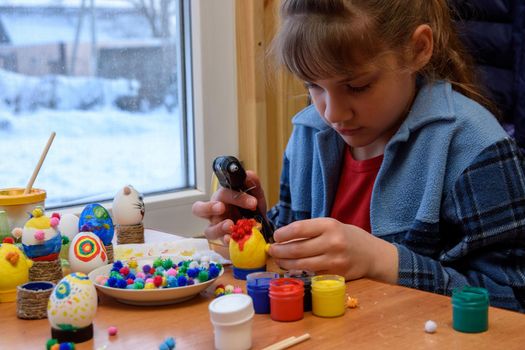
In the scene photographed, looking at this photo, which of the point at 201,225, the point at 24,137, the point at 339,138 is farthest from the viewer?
the point at 201,225

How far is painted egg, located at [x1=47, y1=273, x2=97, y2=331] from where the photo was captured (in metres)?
0.73

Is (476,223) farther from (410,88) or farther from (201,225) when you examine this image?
(201,225)

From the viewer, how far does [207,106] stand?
1784 millimetres

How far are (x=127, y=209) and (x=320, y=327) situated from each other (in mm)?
531

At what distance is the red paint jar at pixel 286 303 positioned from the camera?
0.78m

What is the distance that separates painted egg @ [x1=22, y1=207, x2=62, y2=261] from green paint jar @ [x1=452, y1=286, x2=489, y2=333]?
48 cm

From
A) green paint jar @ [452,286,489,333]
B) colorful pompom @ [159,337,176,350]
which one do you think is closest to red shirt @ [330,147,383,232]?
green paint jar @ [452,286,489,333]

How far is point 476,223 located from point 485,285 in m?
0.09

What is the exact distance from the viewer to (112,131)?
5.49 ft

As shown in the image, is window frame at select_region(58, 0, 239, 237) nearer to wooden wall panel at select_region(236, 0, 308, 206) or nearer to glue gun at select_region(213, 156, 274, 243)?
wooden wall panel at select_region(236, 0, 308, 206)

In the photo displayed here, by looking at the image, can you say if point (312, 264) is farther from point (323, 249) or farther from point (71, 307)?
point (71, 307)

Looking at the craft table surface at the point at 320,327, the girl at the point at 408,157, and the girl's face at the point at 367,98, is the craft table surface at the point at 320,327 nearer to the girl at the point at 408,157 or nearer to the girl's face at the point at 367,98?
Result: the girl at the point at 408,157

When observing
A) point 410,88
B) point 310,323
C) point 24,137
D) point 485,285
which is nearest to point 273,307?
point 310,323

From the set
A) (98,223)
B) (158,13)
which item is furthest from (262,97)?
(98,223)
